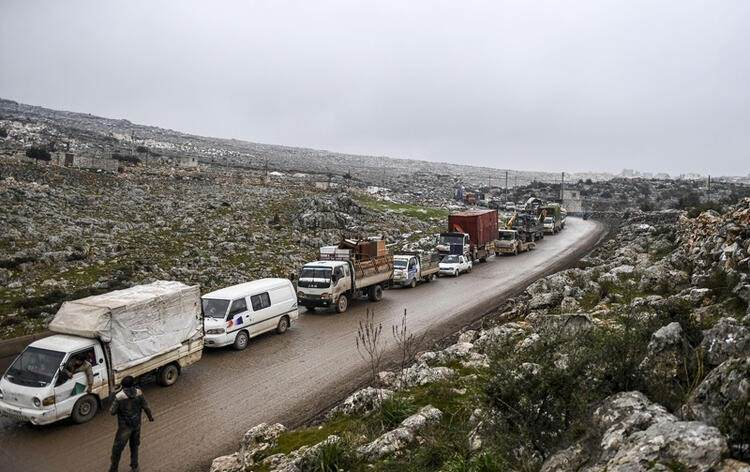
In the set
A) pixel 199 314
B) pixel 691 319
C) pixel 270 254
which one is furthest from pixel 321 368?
pixel 270 254

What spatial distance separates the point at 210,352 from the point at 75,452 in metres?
5.91

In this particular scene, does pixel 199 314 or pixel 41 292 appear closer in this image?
pixel 199 314

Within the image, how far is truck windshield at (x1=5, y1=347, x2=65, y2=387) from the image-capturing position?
10.3 m

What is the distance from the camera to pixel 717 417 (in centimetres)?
445

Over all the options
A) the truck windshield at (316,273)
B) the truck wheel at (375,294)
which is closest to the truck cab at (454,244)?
the truck wheel at (375,294)

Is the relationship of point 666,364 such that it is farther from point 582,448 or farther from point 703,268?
point 703,268

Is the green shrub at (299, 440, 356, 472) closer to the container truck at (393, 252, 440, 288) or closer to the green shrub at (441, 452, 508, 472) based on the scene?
the green shrub at (441, 452, 508, 472)

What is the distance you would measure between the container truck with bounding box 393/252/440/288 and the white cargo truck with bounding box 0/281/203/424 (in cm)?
1343

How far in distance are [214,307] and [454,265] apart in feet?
55.9

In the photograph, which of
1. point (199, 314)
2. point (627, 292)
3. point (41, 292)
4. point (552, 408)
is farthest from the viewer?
point (41, 292)

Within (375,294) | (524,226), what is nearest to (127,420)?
(375,294)

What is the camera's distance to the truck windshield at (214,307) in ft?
50.1

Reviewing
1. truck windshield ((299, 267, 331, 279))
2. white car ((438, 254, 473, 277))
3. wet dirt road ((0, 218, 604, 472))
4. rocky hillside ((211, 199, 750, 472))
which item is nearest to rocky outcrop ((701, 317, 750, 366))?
rocky hillside ((211, 199, 750, 472))

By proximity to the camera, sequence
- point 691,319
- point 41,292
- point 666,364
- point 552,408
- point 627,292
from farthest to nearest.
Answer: point 41,292, point 627,292, point 691,319, point 666,364, point 552,408
